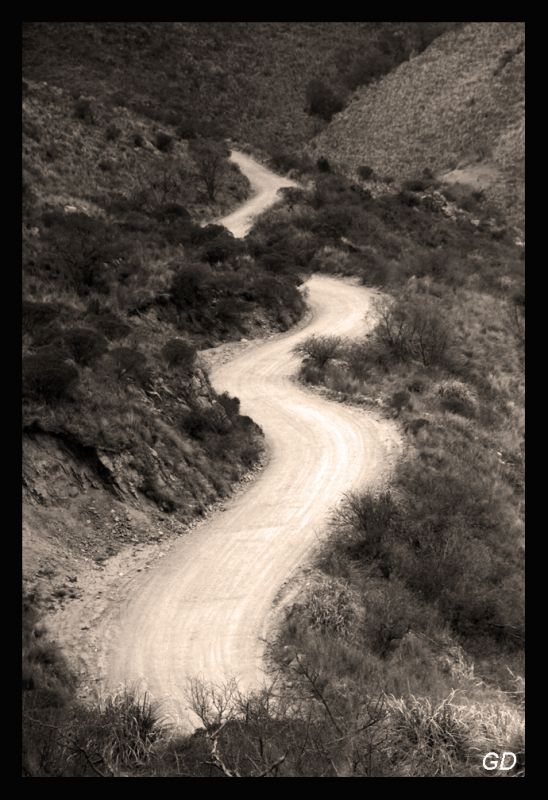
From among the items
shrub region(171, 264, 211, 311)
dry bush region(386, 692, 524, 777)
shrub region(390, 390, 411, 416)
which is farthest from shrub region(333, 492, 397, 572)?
shrub region(171, 264, 211, 311)

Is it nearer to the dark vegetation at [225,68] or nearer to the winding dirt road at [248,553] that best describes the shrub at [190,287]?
the winding dirt road at [248,553]

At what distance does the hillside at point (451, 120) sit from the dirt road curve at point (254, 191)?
7703 mm

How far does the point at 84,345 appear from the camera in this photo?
1814cm

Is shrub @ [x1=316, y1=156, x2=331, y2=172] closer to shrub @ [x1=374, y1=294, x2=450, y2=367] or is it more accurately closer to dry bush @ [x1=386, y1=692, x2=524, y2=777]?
shrub @ [x1=374, y1=294, x2=450, y2=367]

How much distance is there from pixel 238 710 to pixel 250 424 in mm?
11579

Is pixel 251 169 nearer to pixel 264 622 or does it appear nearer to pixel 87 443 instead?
pixel 87 443

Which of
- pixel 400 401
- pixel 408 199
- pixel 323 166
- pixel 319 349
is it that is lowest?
pixel 400 401

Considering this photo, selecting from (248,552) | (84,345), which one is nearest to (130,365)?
(84,345)

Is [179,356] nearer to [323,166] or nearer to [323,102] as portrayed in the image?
[323,166]

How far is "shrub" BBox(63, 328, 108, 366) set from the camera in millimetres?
17828

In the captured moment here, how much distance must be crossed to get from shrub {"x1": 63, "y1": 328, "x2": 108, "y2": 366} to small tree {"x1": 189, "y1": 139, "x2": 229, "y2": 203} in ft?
111

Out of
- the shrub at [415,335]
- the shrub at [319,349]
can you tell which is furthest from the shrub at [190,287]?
the shrub at [415,335]

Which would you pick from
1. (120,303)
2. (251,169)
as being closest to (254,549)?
(120,303)

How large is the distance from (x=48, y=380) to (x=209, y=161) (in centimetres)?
4101
